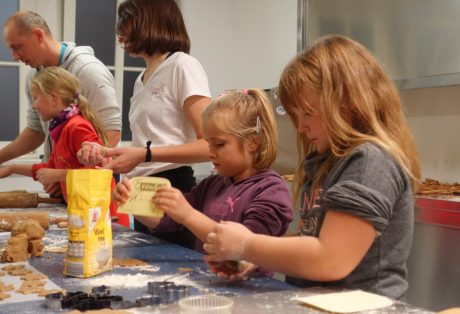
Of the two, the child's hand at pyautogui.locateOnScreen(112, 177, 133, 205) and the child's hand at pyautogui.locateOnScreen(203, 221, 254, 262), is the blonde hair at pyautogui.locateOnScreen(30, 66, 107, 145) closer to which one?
the child's hand at pyautogui.locateOnScreen(112, 177, 133, 205)

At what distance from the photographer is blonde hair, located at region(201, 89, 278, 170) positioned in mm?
1478

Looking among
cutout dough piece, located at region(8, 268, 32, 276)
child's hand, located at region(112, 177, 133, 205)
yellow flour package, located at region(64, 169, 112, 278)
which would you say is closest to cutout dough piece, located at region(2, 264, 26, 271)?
cutout dough piece, located at region(8, 268, 32, 276)

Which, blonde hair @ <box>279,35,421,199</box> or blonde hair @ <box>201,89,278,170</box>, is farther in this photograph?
blonde hair @ <box>201,89,278,170</box>

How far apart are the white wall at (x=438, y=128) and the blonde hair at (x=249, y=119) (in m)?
1.49

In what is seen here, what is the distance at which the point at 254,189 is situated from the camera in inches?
57.4

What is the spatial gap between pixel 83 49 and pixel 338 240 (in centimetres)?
193

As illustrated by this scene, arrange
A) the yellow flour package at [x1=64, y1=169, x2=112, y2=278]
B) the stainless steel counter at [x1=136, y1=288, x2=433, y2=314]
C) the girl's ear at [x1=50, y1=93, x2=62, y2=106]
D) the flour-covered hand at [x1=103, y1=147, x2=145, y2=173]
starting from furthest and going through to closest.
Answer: the girl's ear at [x1=50, y1=93, x2=62, y2=106], the flour-covered hand at [x1=103, y1=147, x2=145, y2=173], the yellow flour package at [x1=64, y1=169, x2=112, y2=278], the stainless steel counter at [x1=136, y1=288, x2=433, y2=314]

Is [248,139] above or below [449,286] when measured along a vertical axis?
above

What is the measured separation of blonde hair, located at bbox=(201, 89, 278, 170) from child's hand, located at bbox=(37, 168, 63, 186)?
835mm

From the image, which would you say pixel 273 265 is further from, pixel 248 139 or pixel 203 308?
pixel 248 139

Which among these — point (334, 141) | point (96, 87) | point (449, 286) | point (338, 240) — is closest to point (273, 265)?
point (338, 240)

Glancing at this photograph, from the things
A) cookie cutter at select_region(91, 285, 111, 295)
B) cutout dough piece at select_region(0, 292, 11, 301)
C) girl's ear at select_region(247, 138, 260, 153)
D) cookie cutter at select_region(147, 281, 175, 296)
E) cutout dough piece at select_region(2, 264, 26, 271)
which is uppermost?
girl's ear at select_region(247, 138, 260, 153)

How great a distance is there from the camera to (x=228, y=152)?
1478 mm

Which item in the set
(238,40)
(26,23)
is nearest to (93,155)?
(26,23)
